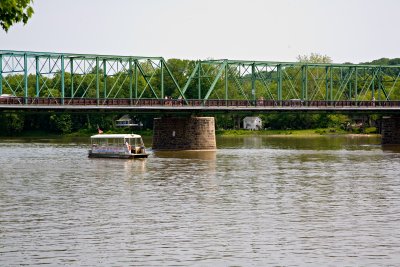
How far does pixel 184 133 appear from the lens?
115438 mm

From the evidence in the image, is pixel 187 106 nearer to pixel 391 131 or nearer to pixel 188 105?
pixel 188 105

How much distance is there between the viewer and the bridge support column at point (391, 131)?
13638 centimetres

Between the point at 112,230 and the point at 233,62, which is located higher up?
the point at 233,62

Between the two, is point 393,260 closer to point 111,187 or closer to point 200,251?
point 200,251

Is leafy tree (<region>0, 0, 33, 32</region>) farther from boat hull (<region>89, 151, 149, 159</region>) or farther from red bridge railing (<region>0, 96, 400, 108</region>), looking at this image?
red bridge railing (<region>0, 96, 400, 108</region>)

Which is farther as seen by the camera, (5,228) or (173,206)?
(173,206)

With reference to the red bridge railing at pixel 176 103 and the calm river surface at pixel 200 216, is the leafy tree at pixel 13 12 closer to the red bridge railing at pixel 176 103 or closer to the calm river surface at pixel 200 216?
the calm river surface at pixel 200 216

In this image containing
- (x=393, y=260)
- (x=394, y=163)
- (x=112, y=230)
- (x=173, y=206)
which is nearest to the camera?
(x=393, y=260)

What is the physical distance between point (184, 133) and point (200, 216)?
7161 cm

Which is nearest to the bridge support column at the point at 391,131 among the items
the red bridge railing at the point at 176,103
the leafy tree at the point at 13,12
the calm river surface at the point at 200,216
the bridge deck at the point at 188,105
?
the bridge deck at the point at 188,105

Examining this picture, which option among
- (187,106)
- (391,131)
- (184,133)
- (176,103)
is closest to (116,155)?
(184,133)

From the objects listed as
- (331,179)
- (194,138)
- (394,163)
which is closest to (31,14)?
(331,179)

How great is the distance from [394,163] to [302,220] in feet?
151

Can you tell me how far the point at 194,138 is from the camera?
11531cm
